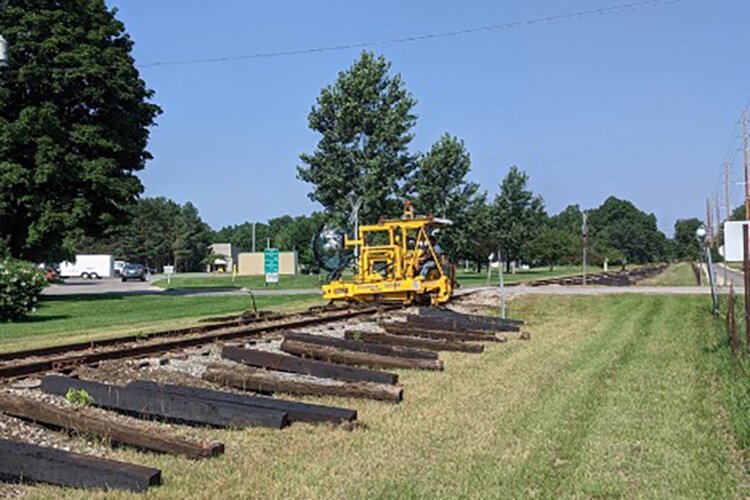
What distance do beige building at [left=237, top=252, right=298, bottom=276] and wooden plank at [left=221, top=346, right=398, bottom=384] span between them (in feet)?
205

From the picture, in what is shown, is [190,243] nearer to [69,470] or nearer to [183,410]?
[183,410]

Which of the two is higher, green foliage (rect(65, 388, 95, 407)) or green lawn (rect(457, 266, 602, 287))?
green lawn (rect(457, 266, 602, 287))

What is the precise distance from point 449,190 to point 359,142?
856cm

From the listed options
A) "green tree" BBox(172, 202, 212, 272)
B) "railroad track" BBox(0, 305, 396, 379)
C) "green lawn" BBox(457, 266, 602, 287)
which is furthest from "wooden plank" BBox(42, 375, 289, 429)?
"green tree" BBox(172, 202, 212, 272)

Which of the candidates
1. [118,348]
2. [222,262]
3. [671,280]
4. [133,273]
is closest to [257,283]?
[133,273]

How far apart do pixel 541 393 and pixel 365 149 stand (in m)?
41.5

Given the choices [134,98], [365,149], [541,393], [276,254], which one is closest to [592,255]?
[365,149]

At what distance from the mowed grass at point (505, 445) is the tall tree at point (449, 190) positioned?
137ft

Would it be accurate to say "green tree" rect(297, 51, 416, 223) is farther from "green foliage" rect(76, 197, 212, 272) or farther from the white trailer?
"green foliage" rect(76, 197, 212, 272)

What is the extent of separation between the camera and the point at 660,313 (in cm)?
1962

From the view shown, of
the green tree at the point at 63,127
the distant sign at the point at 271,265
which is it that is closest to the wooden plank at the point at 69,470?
the green tree at the point at 63,127

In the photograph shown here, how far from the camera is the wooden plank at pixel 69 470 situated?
5.04 metres

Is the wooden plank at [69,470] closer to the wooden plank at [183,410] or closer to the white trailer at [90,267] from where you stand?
the wooden plank at [183,410]

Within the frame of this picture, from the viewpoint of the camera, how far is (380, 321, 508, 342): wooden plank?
1389 cm
